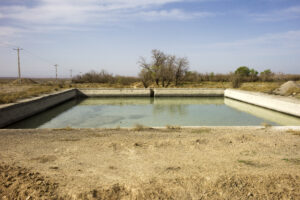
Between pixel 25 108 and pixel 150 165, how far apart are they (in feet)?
30.0

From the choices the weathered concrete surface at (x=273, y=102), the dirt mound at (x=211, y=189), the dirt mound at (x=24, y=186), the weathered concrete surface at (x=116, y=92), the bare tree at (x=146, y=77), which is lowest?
the dirt mound at (x=211, y=189)

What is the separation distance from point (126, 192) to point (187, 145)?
236 centimetres

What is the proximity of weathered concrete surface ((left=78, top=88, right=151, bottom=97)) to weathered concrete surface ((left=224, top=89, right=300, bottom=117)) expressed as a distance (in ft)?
26.8

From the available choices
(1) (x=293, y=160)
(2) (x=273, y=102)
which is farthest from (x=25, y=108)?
(2) (x=273, y=102)

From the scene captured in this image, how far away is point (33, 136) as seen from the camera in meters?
5.68

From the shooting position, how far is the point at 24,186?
284 centimetres

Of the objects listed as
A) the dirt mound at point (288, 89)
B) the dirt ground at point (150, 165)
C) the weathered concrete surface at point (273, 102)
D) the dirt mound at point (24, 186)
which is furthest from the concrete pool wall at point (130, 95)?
the dirt mound at point (24, 186)

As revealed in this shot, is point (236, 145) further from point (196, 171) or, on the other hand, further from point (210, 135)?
point (196, 171)

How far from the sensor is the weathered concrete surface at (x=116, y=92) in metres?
19.9

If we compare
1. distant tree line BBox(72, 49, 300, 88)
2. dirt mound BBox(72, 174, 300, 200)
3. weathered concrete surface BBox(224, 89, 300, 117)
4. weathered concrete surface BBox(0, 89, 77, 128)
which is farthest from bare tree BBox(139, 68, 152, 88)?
dirt mound BBox(72, 174, 300, 200)

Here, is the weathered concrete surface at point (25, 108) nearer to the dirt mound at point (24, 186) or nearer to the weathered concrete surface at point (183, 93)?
the dirt mound at point (24, 186)

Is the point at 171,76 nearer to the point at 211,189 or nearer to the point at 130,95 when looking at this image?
the point at 130,95

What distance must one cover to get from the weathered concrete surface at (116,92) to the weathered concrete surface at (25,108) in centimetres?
434

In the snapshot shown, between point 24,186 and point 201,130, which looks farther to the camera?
point 201,130
